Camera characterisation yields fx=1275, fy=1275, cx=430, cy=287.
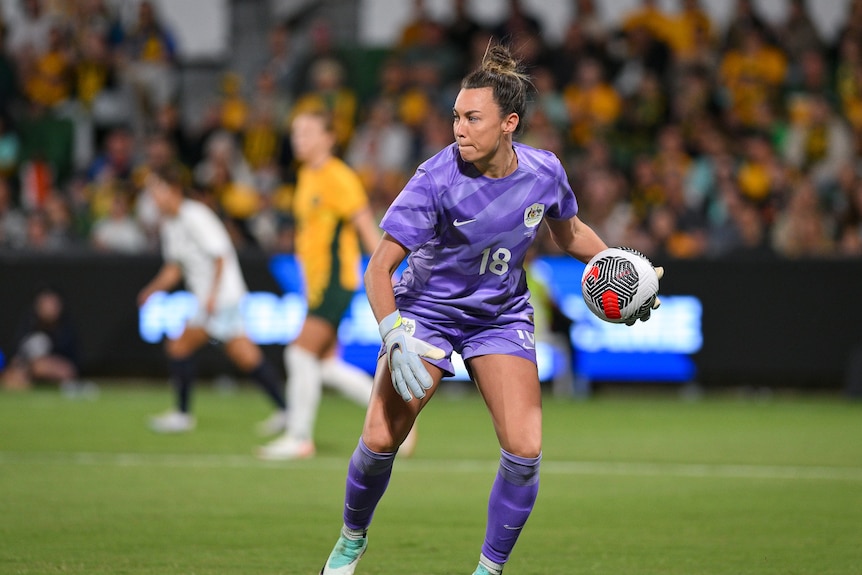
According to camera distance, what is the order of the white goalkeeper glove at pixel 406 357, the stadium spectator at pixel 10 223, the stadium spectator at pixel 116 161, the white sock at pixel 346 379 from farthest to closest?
1. the stadium spectator at pixel 116 161
2. the stadium spectator at pixel 10 223
3. the white sock at pixel 346 379
4. the white goalkeeper glove at pixel 406 357

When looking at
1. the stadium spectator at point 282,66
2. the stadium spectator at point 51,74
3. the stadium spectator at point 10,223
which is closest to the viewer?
the stadium spectator at point 10,223

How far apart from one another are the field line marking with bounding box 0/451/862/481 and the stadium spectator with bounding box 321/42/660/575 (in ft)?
12.9

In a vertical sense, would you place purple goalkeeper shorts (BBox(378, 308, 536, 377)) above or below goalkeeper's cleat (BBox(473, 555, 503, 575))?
above

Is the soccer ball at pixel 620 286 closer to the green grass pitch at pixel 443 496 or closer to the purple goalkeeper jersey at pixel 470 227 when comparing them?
the purple goalkeeper jersey at pixel 470 227

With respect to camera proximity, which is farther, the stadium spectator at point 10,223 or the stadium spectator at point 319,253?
the stadium spectator at point 10,223

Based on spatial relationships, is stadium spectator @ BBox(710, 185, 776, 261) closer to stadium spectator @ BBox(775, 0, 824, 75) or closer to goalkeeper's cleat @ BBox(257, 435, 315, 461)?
stadium spectator @ BBox(775, 0, 824, 75)

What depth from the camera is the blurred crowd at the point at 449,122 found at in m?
15.9

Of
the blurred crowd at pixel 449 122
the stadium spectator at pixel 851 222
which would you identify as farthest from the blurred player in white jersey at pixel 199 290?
the stadium spectator at pixel 851 222

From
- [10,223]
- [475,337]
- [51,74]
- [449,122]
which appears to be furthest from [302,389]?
[51,74]

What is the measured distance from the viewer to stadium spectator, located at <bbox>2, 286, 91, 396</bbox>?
15.4 metres

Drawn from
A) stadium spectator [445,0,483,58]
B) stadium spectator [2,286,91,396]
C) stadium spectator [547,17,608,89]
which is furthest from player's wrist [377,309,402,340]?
stadium spectator [445,0,483,58]

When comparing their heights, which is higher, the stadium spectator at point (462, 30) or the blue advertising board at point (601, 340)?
the stadium spectator at point (462, 30)

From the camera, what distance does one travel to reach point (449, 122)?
17234mm

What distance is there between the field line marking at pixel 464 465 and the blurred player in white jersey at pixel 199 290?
5.42 ft
